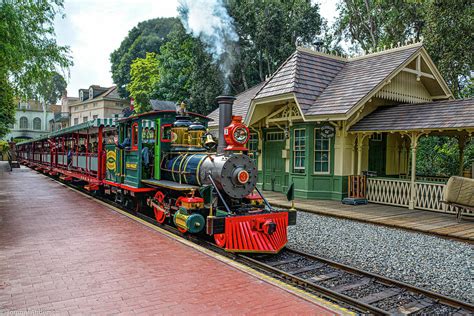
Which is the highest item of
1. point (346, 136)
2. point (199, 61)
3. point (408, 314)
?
point (199, 61)

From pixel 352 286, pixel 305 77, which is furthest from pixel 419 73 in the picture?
pixel 352 286

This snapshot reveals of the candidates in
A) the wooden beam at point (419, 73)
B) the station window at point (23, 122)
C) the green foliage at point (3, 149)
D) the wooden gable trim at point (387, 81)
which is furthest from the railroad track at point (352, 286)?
the station window at point (23, 122)

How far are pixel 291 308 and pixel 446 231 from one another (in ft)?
18.6

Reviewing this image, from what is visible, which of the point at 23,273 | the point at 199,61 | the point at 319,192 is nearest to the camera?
the point at 23,273

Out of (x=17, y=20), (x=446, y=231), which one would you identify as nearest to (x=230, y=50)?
(x=17, y=20)

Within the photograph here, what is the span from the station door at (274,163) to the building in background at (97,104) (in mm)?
34641

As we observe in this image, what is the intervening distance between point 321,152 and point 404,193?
9.79ft

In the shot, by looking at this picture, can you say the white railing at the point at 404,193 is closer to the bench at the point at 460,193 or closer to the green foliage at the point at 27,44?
the bench at the point at 460,193

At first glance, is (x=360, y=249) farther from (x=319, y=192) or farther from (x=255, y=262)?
(x=319, y=192)

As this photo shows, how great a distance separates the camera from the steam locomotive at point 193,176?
664 centimetres

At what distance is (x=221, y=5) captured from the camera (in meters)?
28.4

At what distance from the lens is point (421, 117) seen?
1112cm

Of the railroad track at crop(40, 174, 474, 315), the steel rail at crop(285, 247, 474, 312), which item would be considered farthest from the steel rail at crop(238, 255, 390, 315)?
the steel rail at crop(285, 247, 474, 312)

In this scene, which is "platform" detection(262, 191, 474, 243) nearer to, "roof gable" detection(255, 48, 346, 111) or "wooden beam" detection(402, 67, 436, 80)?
"roof gable" detection(255, 48, 346, 111)
